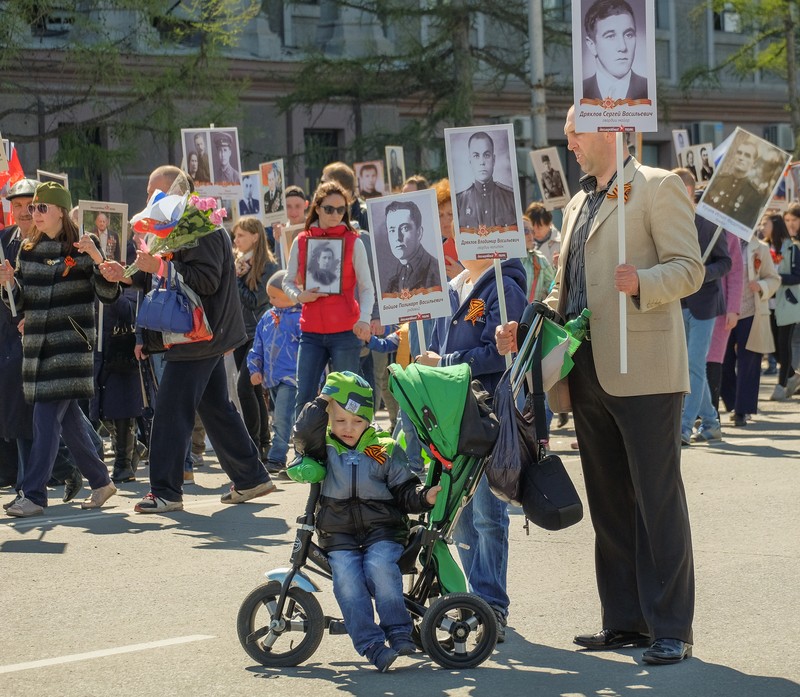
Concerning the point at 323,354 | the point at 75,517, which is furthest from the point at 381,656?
the point at 323,354

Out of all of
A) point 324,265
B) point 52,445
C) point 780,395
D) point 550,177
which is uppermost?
point 550,177

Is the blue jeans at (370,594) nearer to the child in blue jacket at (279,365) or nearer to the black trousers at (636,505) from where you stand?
the black trousers at (636,505)

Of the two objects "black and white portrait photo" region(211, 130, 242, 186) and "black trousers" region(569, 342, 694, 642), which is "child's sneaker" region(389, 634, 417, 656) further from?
"black and white portrait photo" region(211, 130, 242, 186)

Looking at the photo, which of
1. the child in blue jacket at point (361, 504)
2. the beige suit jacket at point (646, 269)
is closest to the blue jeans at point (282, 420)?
the child in blue jacket at point (361, 504)

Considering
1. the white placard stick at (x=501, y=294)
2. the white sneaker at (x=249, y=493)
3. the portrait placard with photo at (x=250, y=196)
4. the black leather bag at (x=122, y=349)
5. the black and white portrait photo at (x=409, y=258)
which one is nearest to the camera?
the white placard stick at (x=501, y=294)

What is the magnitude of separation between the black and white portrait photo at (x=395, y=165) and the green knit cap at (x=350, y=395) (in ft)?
42.5

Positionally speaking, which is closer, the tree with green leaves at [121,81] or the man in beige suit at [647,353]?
the man in beige suit at [647,353]

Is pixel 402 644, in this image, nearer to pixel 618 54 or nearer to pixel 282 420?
pixel 618 54

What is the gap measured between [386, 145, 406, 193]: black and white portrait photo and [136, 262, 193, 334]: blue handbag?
969 cm

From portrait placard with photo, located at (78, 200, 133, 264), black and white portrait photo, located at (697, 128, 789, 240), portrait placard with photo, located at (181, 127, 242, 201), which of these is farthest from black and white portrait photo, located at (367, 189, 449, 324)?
portrait placard with photo, located at (181, 127, 242, 201)

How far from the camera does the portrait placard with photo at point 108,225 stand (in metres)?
12.6

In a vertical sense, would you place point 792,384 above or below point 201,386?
below

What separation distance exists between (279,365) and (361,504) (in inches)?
219

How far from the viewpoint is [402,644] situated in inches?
232
